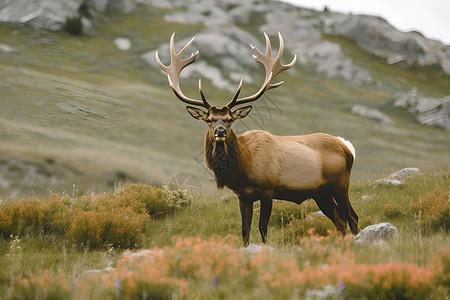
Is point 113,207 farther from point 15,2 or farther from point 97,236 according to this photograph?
point 15,2

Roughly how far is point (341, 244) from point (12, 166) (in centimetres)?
999

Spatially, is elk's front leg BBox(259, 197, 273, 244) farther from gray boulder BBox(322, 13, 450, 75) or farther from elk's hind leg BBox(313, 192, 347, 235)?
gray boulder BBox(322, 13, 450, 75)

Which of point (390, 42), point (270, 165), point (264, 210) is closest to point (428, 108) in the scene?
point (390, 42)

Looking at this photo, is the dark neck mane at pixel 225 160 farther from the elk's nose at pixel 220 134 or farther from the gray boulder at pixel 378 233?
the gray boulder at pixel 378 233

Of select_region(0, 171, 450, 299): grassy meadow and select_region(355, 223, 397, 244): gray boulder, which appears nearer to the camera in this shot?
select_region(0, 171, 450, 299): grassy meadow

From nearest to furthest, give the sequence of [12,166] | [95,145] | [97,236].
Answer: [97,236]
[12,166]
[95,145]

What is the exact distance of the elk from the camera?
20.9 feet

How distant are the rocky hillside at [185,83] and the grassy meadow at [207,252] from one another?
2.14 meters

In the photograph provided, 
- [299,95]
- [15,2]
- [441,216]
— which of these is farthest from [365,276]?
[15,2]

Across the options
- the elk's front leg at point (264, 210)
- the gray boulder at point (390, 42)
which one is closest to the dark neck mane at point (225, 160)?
the elk's front leg at point (264, 210)

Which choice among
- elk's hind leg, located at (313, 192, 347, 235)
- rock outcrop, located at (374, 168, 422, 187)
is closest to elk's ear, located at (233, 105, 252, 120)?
elk's hind leg, located at (313, 192, 347, 235)

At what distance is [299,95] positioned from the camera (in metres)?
36.2

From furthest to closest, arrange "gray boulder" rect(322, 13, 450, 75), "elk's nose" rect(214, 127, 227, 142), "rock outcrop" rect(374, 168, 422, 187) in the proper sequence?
"gray boulder" rect(322, 13, 450, 75) → "rock outcrop" rect(374, 168, 422, 187) → "elk's nose" rect(214, 127, 227, 142)

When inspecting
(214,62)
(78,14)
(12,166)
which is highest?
(78,14)
